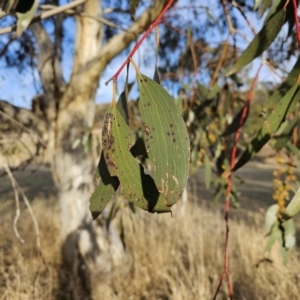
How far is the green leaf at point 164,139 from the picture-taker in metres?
0.44

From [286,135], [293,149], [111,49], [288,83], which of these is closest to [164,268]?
[111,49]

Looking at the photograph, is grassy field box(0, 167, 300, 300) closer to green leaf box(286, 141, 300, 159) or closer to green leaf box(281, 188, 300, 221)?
green leaf box(286, 141, 300, 159)

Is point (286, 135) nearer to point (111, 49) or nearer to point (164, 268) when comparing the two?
point (111, 49)

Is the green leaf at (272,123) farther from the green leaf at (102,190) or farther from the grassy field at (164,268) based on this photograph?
the grassy field at (164,268)

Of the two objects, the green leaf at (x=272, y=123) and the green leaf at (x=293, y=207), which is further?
the green leaf at (x=272, y=123)

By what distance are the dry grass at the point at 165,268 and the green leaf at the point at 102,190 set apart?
110 centimetres

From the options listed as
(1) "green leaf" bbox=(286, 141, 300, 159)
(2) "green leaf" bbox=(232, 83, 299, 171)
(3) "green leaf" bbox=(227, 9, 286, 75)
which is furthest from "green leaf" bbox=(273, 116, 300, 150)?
(3) "green leaf" bbox=(227, 9, 286, 75)

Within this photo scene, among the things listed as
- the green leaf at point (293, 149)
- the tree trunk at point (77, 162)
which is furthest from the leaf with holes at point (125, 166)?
the tree trunk at point (77, 162)

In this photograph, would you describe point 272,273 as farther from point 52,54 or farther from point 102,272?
point 52,54

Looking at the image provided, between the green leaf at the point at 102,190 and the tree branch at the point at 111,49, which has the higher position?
the tree branch at the point at 111,49

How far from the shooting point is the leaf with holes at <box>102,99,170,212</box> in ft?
1.50

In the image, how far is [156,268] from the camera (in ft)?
7.95

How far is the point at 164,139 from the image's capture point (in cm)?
46

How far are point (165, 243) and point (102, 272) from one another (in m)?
0.52
